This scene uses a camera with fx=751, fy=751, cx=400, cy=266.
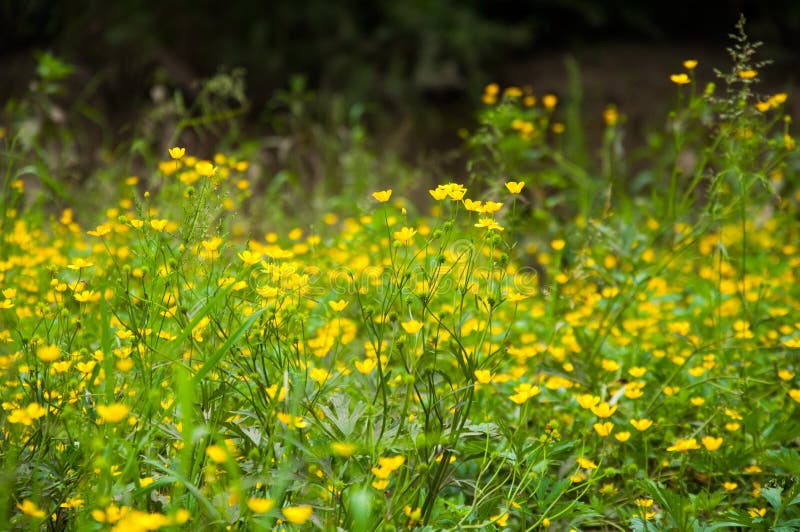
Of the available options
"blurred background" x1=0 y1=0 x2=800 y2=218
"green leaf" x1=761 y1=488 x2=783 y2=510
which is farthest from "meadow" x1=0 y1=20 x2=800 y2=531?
"blurred background" x1=0 y1=0 x2=800 y2=218

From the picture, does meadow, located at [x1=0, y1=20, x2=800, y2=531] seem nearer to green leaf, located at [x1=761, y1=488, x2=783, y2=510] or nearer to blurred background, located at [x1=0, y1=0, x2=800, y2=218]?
green leaf, located at [x1=761, y1=488, x2=783, y2=510]

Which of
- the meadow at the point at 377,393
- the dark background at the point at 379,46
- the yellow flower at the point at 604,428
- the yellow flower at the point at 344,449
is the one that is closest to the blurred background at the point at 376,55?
the dark background at the point at 379,46

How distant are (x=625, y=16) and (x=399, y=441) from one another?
574 centimetres

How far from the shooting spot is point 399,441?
126cm

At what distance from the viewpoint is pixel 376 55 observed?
5742 mm

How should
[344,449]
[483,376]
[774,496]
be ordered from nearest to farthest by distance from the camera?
[344,449] → [483,376] → [774,496]

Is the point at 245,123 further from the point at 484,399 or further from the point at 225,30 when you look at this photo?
the point at 484,399

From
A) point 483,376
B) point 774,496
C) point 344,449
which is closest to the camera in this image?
point 344,449

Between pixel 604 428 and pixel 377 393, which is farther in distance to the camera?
pixel 604 428

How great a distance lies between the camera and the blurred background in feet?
17.2

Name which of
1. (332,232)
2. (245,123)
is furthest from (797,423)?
(245,123)

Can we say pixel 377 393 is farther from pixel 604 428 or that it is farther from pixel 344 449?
pixel 604 428

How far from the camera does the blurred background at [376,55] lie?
5.23 m

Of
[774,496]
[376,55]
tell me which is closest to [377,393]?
[774,496]
